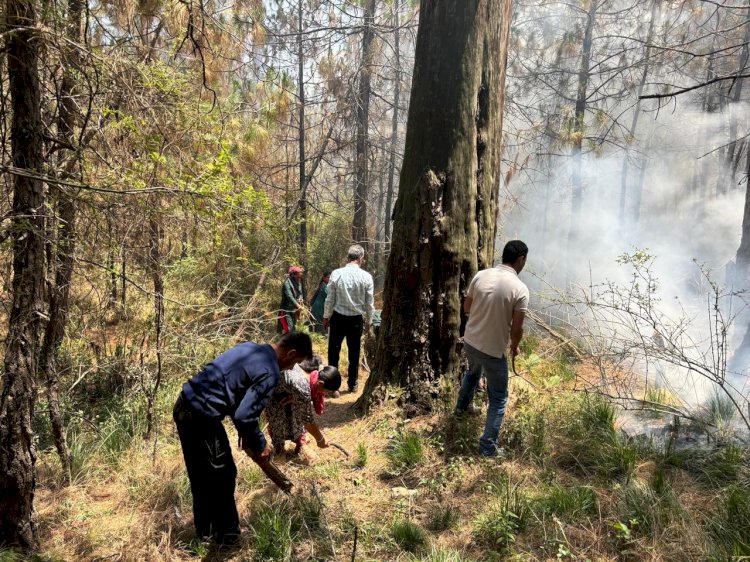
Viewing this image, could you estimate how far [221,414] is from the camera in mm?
2797

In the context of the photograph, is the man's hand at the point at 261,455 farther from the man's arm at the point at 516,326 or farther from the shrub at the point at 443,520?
the man's arm at the point at 516,326

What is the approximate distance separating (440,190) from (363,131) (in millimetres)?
6775

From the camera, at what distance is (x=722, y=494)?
126 inches

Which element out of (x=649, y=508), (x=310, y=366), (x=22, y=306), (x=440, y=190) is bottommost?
(x=649, y=508)

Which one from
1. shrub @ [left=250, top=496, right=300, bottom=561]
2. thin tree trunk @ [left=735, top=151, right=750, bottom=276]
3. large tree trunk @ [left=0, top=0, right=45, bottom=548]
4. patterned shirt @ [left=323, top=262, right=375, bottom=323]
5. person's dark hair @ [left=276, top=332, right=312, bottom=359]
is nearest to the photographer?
large tree trunk @ [left=0, top=0, right=45, bottom=548]

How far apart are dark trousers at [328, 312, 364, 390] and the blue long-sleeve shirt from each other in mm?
2685

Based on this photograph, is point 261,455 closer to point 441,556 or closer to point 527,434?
point 441,556

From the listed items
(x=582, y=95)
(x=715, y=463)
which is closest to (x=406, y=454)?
(x=715, y=463)

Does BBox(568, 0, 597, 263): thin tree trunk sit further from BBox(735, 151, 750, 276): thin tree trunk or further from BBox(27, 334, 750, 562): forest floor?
BBox(27, 334, 750, 562): forest floor

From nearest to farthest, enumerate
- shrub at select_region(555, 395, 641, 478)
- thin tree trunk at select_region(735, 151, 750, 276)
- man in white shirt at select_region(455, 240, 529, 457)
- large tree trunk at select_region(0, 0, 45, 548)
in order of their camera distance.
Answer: large tree trunk at select_region(0, 0, 45, 548) < shrub at select_region(555, 395, 641, 478) < man in white shirt at select_region(455, 240, 529, 457) < thin tree trunk at select_region(735, 151, 750, 276)

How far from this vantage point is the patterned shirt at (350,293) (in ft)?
17.7

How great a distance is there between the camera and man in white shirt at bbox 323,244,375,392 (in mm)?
5418

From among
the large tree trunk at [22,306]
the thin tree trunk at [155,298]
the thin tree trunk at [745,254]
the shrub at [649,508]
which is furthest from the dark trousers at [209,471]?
the thin tree trunk at [745,254]

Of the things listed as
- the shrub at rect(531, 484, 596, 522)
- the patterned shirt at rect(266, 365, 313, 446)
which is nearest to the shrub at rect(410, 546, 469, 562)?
the shrub at rect(531, 484, 596, 522)
